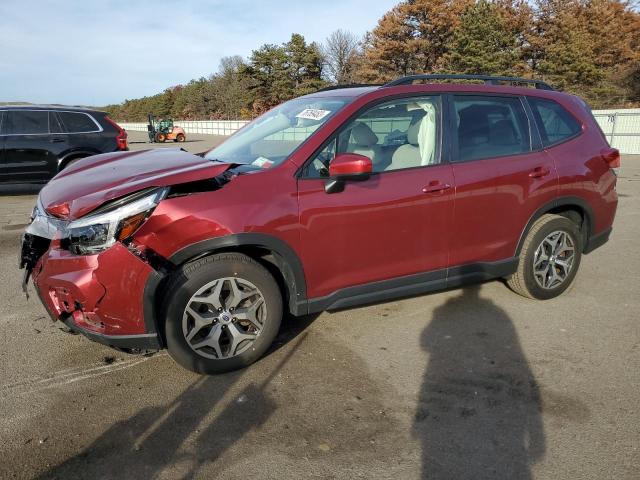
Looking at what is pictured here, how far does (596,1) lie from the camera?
42.9m

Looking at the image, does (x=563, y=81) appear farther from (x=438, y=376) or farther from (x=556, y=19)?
(x=438, y=376)

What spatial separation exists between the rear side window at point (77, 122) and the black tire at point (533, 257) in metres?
8.68

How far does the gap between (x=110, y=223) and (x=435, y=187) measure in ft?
7.25

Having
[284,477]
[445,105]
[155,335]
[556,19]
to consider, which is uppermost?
[556,19]

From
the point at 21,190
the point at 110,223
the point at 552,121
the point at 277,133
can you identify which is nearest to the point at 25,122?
the point at 21,190

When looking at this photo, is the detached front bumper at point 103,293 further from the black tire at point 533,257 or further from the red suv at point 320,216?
the black tire at point 533,257

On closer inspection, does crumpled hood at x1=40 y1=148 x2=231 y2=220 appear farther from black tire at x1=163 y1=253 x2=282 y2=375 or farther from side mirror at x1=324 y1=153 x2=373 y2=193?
side mirror at x1=324 y1=153 x2=373 y2=193

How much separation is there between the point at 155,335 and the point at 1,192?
1053 centimetres

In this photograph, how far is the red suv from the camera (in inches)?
115

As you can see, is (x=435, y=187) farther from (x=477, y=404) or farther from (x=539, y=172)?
(x=477, y=404)

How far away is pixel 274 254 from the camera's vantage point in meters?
3.25

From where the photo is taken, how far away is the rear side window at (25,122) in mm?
9359

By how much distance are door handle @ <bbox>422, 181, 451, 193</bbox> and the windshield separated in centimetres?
86

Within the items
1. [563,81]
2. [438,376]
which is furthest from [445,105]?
[563,81]
